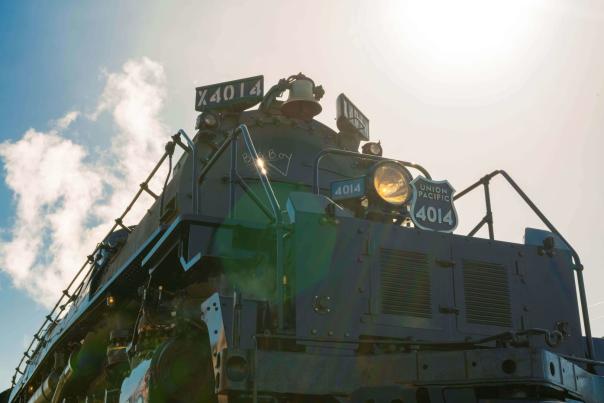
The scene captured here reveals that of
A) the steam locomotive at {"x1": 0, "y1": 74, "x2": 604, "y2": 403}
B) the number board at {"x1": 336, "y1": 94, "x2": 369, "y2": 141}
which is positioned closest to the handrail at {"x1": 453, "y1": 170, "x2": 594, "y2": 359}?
the steam locomotive at {"x1": 0, "y1": 74, "x2": 604, "y2": 403}

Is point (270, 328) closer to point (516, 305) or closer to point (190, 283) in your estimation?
point (190, 283)

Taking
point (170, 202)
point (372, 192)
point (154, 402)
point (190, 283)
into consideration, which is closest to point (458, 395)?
point (372, 192)

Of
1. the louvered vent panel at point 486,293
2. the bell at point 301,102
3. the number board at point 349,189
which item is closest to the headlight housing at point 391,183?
the number board at point 349,189

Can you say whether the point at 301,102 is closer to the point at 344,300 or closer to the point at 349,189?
the point at 349,189

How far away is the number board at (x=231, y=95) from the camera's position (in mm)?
7789

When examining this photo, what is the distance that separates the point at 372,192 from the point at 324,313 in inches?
46.7

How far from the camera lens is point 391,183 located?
5.73m

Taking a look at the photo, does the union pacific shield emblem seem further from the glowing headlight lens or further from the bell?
the bell

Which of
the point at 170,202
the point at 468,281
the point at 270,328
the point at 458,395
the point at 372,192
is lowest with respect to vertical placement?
the point at 458,395

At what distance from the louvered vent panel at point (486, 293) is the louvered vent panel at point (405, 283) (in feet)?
1.24

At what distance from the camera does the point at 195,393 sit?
525cm

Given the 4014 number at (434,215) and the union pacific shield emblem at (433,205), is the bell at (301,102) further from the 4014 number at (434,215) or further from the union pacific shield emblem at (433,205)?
the 4014 number at (434,215)

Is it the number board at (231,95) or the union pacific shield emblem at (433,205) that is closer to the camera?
the union pacific shield emblem at (433,205)

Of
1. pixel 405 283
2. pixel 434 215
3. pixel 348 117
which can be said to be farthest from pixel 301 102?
pixel 405 283
